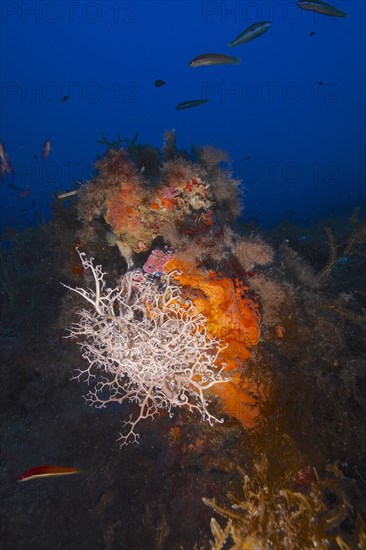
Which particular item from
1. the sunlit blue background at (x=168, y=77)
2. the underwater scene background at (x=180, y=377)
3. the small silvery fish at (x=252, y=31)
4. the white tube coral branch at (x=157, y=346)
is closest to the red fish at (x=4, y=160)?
the underwater scene background at (x=180, y=377)

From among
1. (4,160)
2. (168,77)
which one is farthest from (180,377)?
(168,77)

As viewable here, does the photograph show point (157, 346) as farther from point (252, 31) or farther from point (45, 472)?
point (252, 31)

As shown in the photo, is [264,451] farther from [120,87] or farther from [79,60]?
[79,60]

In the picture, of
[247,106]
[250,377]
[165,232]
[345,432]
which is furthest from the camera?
[247,106]

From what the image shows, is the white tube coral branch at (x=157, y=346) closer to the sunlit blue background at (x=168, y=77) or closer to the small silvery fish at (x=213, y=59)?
the small silvery fish at (x=213, y=59)

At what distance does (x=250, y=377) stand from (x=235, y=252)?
169 cm

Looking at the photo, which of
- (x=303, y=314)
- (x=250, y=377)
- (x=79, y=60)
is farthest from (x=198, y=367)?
(x=79, y=60)

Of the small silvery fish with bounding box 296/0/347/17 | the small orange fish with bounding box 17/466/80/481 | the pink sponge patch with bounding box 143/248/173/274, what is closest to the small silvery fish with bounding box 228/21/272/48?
the small silvery fish with bounding box 296/0/347/17

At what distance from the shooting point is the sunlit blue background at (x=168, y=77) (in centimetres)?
10694

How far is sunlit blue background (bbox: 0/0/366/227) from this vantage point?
106938 mm

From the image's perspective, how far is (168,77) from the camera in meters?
127

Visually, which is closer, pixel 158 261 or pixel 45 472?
pixel 45 472

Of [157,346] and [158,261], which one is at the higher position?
[158,261]

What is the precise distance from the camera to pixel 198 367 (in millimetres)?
3457
